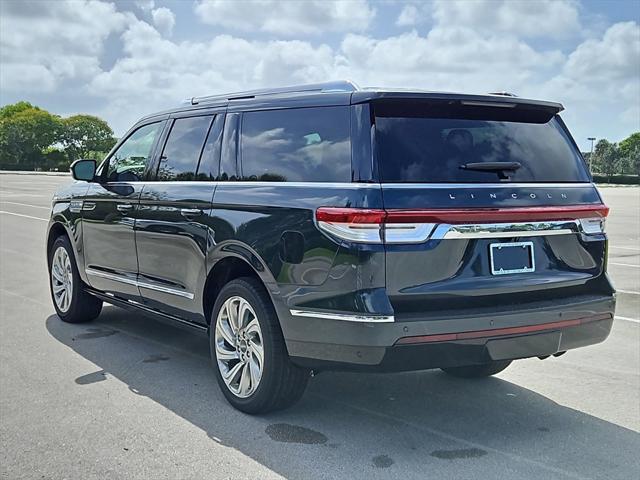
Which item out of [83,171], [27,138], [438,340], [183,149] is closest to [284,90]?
[183,149]

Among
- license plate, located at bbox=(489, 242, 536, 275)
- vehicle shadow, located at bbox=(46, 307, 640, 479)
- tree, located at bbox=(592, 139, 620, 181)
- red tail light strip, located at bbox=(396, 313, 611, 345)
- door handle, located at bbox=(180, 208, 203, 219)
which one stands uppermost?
door handle, located at bbox=(180, 208, 203, 219)

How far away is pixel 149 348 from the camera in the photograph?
624 cm

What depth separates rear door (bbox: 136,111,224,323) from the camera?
16.4 feet

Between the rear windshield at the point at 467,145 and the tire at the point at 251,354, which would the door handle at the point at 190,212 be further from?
the rear windshield at the point at 467,145

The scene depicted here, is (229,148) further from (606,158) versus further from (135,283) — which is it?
(606,158)

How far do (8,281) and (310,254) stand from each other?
668 cm

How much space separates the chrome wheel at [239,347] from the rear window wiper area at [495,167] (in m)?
1.51

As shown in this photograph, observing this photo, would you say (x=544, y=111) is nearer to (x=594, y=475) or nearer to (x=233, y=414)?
(x=594, y=475)

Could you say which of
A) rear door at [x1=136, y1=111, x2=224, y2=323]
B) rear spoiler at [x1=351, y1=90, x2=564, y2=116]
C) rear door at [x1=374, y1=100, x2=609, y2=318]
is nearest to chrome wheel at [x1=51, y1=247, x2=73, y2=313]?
rear door at [x1=136, y1=111, x2=224, y2=323]

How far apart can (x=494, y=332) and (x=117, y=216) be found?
11.0ft

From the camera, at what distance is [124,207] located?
5949 mm

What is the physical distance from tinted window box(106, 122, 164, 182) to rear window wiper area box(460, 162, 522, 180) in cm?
275

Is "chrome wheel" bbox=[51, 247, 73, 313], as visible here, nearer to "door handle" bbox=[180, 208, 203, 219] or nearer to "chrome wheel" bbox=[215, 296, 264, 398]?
"door handle" bbox=[180, 208, 203, 219]

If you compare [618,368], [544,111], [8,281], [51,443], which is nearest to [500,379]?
[618,368]
